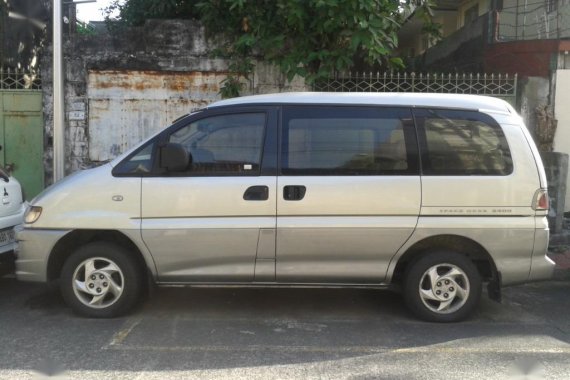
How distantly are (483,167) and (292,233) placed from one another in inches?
67.9

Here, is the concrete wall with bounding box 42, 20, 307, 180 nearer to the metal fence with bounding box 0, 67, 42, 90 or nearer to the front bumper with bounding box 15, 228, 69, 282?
the metal fence with bounding box 0, 67, 42, 90

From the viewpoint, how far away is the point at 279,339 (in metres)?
4.49

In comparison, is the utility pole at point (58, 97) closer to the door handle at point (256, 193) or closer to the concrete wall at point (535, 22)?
the door handle at point (256, 193)

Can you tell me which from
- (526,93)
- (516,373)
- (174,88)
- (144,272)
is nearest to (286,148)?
(144,272)

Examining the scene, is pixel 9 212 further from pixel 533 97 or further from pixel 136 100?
pixel 533 97

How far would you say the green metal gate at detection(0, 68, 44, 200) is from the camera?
860 centimetres

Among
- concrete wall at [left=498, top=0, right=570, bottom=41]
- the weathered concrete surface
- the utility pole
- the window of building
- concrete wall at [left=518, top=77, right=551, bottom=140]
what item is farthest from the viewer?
the window of building

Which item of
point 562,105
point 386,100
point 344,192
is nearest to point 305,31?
point 386,100

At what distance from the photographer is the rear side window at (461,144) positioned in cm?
479

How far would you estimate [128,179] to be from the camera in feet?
15.6

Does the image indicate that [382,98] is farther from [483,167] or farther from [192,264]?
[192,264]

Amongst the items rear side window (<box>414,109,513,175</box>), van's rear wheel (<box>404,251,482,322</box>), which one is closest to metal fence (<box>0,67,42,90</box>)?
rear side window (<box>414,109,513,175</box>)

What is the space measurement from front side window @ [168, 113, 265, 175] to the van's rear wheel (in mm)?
1649

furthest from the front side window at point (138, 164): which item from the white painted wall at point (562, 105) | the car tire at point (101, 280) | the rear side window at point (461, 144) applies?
the white painted wall at point (562, 105)
